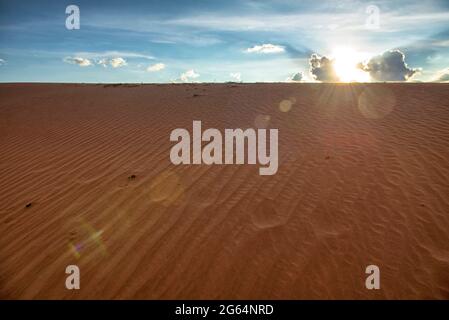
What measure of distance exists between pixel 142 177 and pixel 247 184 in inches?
75.3

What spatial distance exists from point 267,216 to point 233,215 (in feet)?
1.58

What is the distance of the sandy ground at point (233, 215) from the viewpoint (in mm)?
3225

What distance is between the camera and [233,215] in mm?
4254

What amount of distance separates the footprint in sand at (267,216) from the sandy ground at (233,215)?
24 mm
